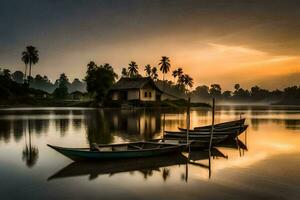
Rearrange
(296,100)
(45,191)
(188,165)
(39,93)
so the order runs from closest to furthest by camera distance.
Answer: (45,191) → (188,165) → (39,93) → (296,100)

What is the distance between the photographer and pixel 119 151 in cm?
1516

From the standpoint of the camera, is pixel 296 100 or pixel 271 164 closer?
pixel 271 164

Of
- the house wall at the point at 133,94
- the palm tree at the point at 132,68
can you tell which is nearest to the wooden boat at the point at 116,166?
the house wall at the point at 133,94

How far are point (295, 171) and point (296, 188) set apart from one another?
3028mm

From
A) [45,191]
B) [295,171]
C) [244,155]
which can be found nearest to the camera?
[45,191]

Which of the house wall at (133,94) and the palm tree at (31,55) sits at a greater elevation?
the palm tree at (31,55)

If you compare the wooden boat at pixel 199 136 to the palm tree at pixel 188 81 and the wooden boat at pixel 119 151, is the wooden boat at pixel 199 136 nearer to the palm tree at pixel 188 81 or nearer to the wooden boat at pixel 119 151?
the wooden boat at pixel 119 151

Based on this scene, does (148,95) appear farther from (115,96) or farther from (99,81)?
(99,81)

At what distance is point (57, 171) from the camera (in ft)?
45.8

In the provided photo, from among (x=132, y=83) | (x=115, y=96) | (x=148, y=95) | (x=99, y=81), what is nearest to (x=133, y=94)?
(x=132, y=83)

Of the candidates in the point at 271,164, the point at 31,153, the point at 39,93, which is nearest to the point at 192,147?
the point at 271,164

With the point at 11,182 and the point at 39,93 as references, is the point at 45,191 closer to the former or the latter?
the point at 11,182

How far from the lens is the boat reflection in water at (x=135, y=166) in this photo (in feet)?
44.0

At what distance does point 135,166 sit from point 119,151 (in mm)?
1166
